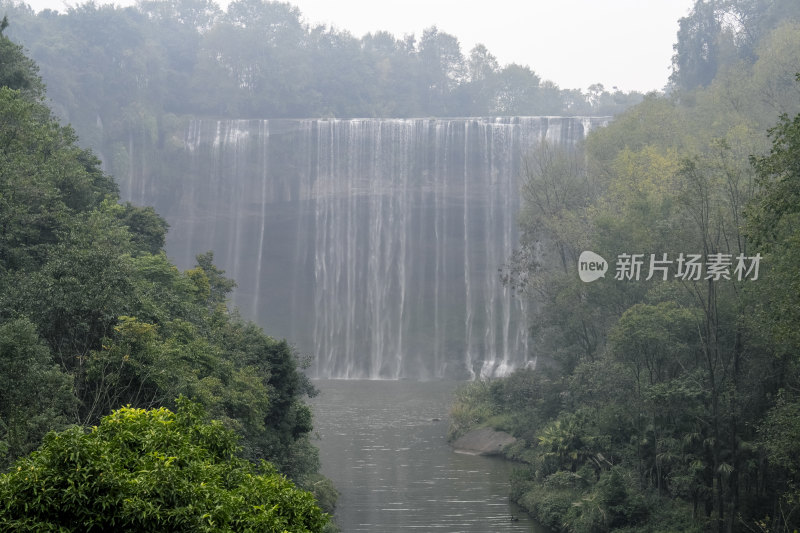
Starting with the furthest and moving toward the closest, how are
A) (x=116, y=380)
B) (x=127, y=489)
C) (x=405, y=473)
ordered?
(x=405, y=473), (x=116, y=380), (x=127, y=489)

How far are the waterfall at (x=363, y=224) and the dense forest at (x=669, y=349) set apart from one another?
69.3 ft

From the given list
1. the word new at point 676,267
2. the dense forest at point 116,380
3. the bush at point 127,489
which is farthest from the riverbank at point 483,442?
the bush at point 127,489

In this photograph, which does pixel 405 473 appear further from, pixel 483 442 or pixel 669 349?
pixel 669 349

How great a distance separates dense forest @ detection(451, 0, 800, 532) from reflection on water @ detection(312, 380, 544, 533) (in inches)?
46.0

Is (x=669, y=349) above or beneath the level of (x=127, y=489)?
above

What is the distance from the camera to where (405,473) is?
25281 millimetres

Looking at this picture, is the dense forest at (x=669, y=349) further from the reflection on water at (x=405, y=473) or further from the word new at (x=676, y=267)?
the reflection on water at (x=405, y=473)

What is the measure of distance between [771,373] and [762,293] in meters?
1.71

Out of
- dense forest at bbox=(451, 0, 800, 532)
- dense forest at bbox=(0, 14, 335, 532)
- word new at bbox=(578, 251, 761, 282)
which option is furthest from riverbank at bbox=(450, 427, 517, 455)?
dense forest at bbox=(0, 14, 335, 532)

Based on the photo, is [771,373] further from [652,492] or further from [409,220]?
[409,220]

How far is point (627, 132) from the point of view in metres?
33.0

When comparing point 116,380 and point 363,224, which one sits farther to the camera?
point 363,224

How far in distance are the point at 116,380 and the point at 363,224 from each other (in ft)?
135

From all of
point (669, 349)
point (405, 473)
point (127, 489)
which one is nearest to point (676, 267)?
point (669, 349)
